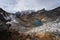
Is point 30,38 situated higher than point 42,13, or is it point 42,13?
point 42,13

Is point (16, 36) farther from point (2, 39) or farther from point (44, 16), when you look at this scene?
point (44, 16)

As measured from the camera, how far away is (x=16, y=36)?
33.2 meters

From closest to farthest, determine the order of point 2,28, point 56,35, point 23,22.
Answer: point 2,28 < point 56,35 < point 23,22

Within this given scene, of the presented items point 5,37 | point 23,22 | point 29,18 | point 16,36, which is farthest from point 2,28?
point 29,18

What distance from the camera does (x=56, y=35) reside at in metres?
31.6

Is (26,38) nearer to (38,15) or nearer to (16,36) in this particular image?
(16,36)

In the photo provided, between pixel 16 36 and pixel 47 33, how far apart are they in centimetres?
618

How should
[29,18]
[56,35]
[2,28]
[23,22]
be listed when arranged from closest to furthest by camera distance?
[2,28]
[56,35]
[23,22]
[29,18]

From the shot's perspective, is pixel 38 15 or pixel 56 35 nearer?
pixel 56 35

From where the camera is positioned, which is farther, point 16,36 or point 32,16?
point 32,16

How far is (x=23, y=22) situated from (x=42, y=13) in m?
7.61

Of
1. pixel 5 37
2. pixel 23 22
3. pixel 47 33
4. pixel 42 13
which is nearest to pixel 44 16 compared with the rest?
pixel 42 13

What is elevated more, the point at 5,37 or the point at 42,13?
the point at 42,13

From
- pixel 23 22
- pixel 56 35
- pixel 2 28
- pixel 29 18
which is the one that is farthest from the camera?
pixel 29 18
